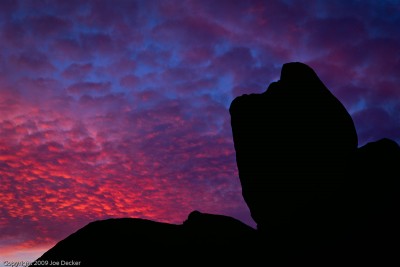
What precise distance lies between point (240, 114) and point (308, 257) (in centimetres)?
1009

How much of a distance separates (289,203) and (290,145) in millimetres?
3240

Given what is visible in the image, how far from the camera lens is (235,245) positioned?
16.5m

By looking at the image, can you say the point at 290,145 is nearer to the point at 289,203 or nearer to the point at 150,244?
the point at 289,203

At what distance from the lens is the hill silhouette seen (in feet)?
44.7

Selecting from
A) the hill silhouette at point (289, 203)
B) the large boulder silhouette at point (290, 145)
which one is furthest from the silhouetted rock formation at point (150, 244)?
Result: the large boulder silhouette at point (290, 145)

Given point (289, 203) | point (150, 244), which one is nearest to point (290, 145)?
point (289, 203)

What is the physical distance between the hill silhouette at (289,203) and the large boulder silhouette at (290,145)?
55mm

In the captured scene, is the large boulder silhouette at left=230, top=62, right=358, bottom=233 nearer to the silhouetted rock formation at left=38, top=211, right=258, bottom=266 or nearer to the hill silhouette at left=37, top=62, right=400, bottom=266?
the hill silhouette at left=37, top=62, right=400, bottom=266

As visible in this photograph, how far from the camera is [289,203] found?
1789 cm

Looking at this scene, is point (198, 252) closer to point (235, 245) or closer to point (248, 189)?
point (235, 245)

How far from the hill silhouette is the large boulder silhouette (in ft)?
0.18

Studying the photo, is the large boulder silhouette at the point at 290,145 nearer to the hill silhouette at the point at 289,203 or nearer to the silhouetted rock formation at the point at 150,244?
the hill silhouette at the point at 289,203

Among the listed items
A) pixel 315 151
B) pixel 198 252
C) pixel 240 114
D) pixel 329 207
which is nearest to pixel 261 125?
pixel 240 114

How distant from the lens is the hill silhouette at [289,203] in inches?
536
